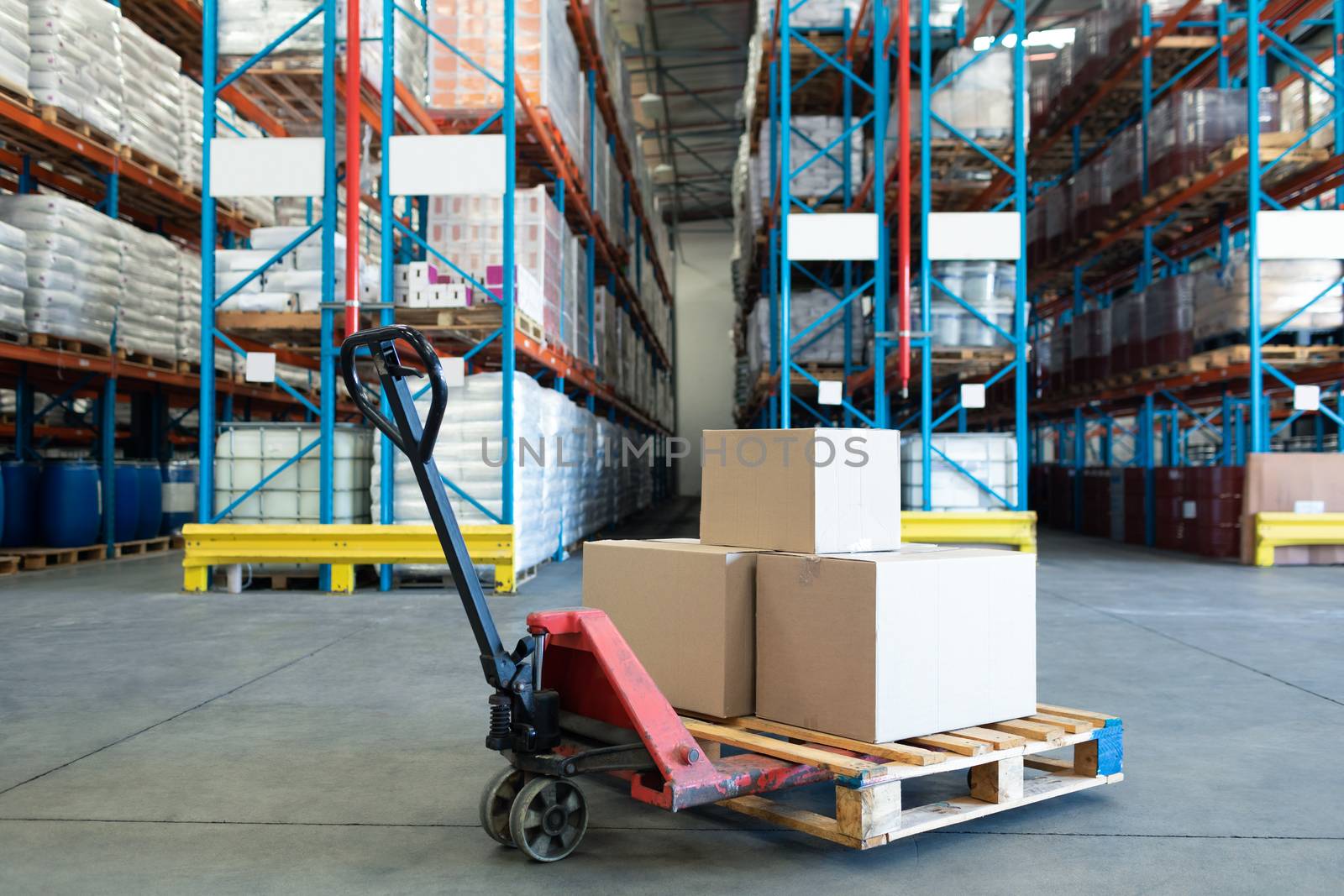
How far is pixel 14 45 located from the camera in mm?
7859

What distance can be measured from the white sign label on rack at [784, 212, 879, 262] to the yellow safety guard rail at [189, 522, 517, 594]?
13.4 feet

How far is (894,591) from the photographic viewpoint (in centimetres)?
269

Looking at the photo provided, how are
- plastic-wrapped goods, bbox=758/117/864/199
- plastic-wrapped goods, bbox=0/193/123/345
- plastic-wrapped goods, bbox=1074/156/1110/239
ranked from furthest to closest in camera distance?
1. plastic-wrapped goods, bbox=1074/156/1110/239
2. plastic-wrapped goods, bbox=758/117/864/199
3. plastic-wrapped goods, bbox=0/193/123/345

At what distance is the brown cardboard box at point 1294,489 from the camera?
32.1 ft

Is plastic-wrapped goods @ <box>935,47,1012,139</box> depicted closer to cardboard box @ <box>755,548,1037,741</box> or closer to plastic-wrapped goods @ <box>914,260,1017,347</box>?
plastic-wrapped goods @ <box>914,260,1017,347</box>

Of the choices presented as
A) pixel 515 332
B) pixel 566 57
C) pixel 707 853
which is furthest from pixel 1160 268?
pixel 707 853

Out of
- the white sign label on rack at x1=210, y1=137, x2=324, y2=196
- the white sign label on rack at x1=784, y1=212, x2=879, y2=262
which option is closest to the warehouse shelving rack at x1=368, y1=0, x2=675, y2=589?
the white sign label on rack at x1=210, y1=137, x2=324, y2=196

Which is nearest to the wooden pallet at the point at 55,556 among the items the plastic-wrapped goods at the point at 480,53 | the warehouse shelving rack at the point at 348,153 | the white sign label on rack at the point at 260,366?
the warehouse shelving rack at the point at 348,153

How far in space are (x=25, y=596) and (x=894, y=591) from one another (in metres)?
6.88

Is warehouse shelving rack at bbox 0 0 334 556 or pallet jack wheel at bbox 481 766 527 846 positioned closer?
pallet jack wheel at bbox 481 766 527 846

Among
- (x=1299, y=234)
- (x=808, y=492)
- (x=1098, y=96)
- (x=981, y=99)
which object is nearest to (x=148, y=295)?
(x=981, y=99)

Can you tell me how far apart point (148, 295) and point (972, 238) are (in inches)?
306

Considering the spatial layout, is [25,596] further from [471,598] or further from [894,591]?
[894,591]

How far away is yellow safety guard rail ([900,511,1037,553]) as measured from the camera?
8.92 m
